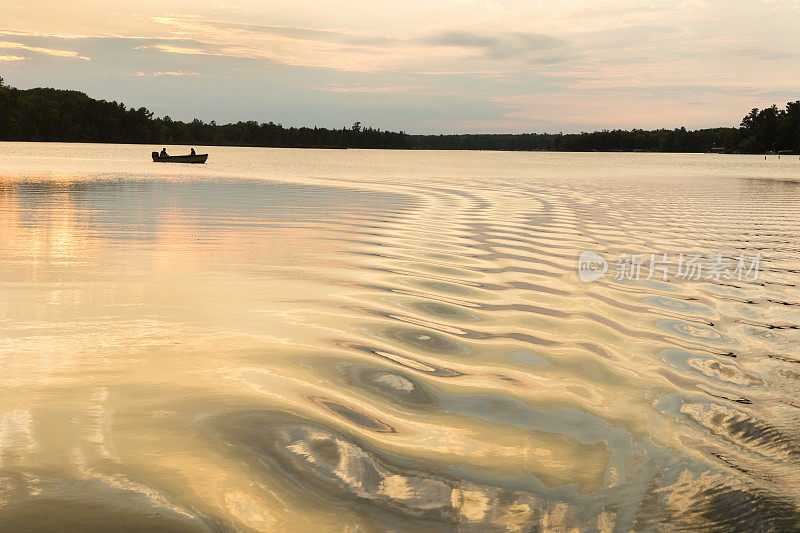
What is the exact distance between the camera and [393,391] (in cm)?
570

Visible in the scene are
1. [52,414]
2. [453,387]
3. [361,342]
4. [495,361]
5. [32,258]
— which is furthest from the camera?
[32,258]

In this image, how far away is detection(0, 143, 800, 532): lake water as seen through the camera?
385cm

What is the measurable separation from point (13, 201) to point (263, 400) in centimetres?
2220

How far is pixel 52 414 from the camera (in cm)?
493

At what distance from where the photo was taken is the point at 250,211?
70.2 ft

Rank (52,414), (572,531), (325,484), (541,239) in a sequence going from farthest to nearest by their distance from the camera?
(541,239), (52,414), (325,484), (572,531)

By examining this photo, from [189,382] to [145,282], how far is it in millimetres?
4707

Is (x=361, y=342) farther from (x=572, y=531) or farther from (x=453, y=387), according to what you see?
(x=572, y=531)

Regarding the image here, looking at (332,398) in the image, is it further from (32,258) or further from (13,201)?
(13,201)

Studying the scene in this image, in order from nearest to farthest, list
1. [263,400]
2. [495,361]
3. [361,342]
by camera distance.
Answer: [263,400] → [495,361] → [361,342]

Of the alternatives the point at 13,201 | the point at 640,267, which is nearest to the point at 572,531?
the point at 640,267

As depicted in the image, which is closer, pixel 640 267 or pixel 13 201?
pixel 640 267

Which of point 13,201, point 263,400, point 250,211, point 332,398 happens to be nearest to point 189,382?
point 263,400

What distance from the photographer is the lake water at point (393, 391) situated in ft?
12.6
